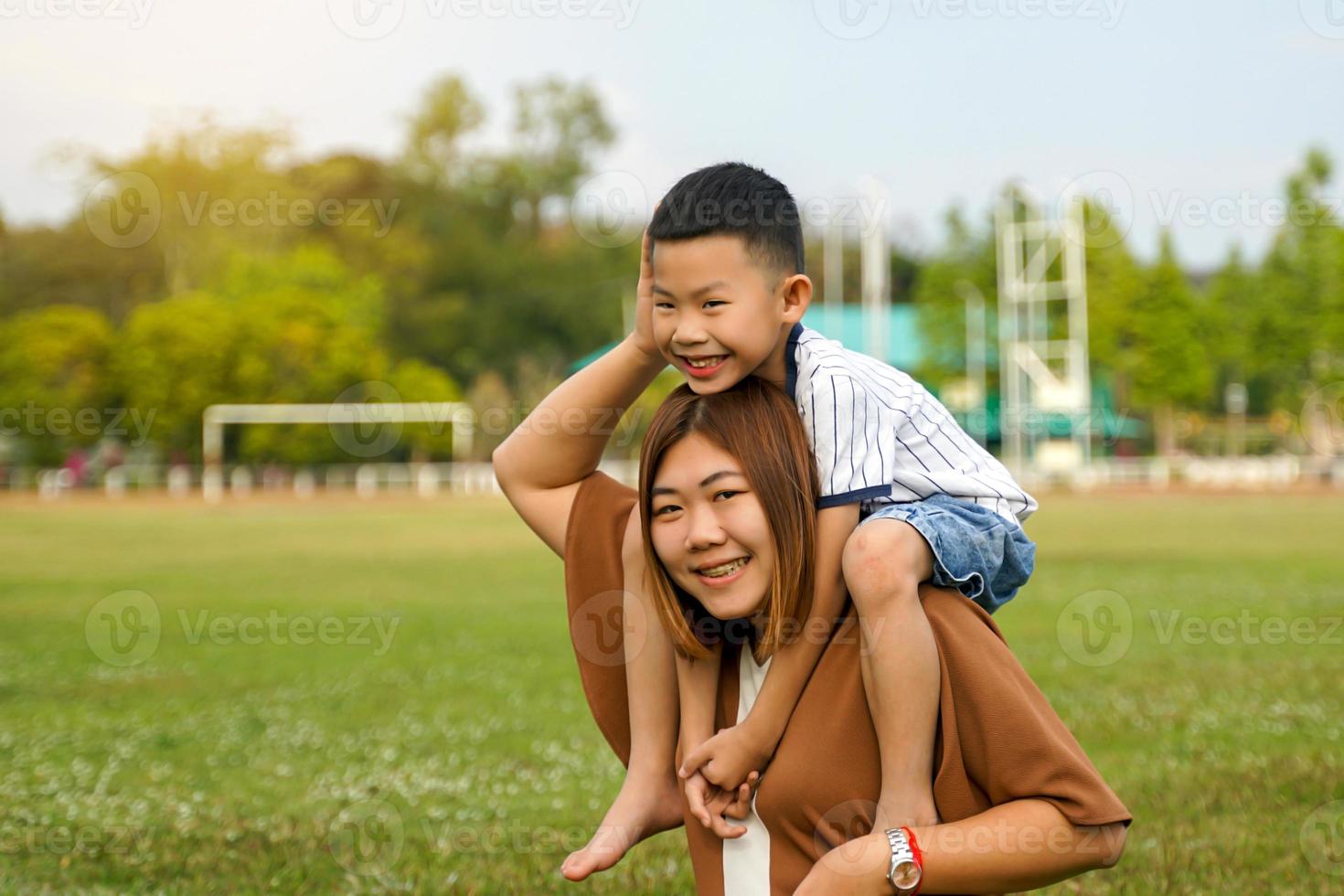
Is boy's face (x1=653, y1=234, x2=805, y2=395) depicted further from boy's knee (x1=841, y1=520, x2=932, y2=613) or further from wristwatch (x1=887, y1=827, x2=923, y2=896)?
wristwatch (x1=887, y1=827, x2=923, y2=896)

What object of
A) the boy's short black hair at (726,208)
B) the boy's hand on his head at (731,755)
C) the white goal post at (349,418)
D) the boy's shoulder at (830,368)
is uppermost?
the white goal post at (349,418)

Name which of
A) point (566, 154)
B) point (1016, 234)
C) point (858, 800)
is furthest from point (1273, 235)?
point (858, 800)

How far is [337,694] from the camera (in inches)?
364

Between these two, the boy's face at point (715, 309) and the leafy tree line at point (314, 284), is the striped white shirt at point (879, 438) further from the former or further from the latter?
the leafy tree line at point (314, 284)

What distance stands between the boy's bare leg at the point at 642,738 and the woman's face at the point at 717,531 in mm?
206

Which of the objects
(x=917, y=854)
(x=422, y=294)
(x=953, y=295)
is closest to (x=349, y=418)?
(x=422, y=294)

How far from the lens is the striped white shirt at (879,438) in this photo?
2672 mm

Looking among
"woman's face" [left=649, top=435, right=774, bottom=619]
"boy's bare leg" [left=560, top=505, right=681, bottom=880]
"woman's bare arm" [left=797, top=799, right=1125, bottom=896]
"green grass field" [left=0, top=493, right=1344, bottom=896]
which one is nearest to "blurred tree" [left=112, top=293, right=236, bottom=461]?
"green grass field" [left=0, top=493, right=1344, bottom=896]

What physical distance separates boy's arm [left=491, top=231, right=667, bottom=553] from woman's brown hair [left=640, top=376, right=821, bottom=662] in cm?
15

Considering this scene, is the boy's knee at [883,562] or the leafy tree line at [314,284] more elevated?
the leafy tree line at [314,284]

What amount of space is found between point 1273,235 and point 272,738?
174 ft

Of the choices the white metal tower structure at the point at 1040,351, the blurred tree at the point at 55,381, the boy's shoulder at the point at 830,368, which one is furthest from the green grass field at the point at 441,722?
the blurred tree at the point at 55,381

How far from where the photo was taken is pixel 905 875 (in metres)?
2.46

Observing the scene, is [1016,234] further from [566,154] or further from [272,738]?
[272,738]
